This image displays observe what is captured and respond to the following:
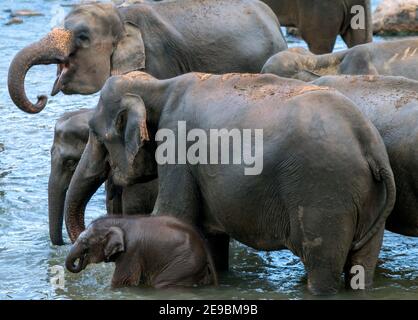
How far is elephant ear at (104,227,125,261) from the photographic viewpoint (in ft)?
27.7

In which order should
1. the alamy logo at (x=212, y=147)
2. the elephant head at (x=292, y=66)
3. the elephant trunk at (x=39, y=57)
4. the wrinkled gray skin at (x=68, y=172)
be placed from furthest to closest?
the elephant trunk at (x=39, y=57)
the elephant head at (x=292, y=66)
the wrinkled gray skin at (x=68, y=172)
the alamy logo at (x=212, y=147)

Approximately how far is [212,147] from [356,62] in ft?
7.58

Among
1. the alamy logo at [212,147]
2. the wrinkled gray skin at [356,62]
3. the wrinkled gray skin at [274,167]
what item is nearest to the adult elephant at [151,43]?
the wrinkled gray skin at [356,62]

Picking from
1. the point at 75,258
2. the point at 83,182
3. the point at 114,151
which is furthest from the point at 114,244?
the point at 83,182

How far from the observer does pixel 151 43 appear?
1113 cm

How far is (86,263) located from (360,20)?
619 cm

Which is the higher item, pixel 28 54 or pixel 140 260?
pixel 28 54

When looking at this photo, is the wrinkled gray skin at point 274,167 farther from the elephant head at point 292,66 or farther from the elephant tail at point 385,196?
the elephant head at point 292,66

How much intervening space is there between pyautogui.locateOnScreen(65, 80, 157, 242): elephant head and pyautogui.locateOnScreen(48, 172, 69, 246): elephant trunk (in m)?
0.41

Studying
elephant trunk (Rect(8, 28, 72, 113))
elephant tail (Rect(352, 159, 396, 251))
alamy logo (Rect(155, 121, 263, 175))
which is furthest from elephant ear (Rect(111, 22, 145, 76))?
elephant tail (Rect(352, 159, 396, 251))

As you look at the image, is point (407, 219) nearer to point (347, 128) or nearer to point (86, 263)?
point (347, 128)

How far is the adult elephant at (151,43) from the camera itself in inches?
418

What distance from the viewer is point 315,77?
33.5ft
